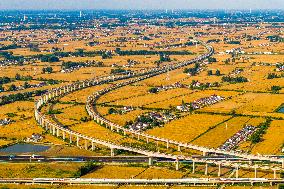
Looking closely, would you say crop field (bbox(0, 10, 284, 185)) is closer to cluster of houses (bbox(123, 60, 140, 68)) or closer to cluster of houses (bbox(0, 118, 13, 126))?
cluster of houses (bbox(123, 60, 140, 68))

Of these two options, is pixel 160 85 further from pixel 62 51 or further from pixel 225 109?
pixel 62 51

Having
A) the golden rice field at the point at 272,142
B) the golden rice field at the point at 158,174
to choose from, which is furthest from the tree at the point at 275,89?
the golden rice field at the point at 158,174

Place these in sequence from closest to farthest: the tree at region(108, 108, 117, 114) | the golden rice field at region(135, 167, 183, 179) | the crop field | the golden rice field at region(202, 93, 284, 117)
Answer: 1. the golden rice field at region(135, 167, 183, 179)
2. the crop field
3. the golden rice field at region(202, 93, 284, 117)
4. the tree at region(108, 108, 117, 114)

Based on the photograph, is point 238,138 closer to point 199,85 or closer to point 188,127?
point 188,127

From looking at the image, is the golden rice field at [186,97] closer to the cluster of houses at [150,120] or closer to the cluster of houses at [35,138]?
the cluster of houses at [150,120]

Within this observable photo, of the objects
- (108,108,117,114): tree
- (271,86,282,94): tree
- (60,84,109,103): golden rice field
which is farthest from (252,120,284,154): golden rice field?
(60,84,109,103): golden rice field

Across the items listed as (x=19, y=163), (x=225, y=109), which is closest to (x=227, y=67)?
(x=225, y=109)
